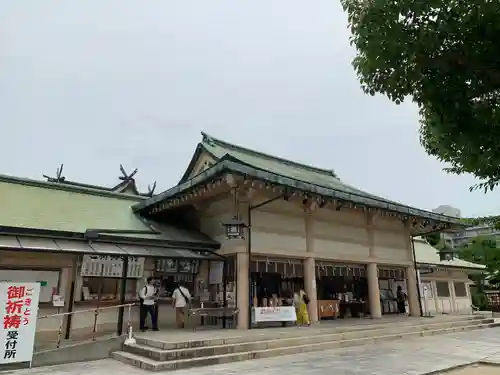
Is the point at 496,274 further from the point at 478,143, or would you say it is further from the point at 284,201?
the point at 478,143

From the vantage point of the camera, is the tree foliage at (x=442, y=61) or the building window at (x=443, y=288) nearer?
the tree foliage at (x=442, y=61)

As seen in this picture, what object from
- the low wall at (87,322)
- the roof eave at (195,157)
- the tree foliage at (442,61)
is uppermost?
the roof eave at (195,157)

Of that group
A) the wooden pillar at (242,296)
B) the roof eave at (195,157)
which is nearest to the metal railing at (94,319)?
the wooden pillar at (242,296)

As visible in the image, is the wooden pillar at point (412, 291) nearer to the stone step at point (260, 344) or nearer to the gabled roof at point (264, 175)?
the gabled roof at point (264, 175)

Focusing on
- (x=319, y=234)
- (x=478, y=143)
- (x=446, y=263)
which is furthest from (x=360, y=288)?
(x=478, y=143)

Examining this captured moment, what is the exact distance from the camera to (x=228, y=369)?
7410 mm

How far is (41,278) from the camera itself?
34.7 feet

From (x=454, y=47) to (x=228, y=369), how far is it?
21.3 ft

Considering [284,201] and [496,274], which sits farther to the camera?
[496,274]

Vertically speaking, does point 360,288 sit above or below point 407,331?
→ above

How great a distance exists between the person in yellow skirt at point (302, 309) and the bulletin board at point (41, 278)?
7.02m

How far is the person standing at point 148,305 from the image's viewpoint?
10852 millimetres

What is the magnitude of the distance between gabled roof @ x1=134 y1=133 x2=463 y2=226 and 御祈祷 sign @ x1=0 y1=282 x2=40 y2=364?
4.87 m

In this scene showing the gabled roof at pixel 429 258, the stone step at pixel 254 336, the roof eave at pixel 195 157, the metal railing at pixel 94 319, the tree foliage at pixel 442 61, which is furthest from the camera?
the gabled roof at pixel 429 258
